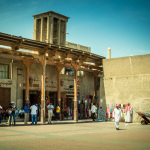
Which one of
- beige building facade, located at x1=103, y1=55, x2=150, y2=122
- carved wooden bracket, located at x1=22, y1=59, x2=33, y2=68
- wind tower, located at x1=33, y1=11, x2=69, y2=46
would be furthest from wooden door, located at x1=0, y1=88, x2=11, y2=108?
wind tower, located at x1=33, y1=11, x2=69, y2=46

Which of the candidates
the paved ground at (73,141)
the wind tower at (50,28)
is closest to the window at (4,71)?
the wind tower at (50,28)

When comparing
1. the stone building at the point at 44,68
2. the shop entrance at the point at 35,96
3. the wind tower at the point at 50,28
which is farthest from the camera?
the wind tower at the point at 50,28

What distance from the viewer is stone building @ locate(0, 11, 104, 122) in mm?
20719

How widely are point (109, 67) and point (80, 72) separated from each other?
7706 mm

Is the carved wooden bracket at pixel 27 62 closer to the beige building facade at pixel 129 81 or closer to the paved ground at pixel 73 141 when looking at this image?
the beige building facade at pixel 129 81

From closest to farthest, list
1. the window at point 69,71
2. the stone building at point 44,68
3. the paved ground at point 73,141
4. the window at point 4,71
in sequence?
the paved ground at point 73,141 → the stone building at point 44,68 → the window at point 4,71 → the window at point 69,71

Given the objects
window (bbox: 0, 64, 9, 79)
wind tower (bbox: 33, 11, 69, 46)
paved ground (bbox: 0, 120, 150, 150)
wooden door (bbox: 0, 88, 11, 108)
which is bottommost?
paved ground (bbox: 0, 120, 150, 150)

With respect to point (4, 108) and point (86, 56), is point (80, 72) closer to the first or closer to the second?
point (86, 56)

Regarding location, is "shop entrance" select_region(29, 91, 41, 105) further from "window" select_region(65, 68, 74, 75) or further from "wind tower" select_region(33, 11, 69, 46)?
"wind tower" select_region(33, 11, 69, 46)

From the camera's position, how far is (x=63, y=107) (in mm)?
27703

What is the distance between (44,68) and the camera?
68.6ft

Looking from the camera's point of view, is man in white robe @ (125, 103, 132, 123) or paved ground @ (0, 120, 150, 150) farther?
man in white robe @ (125, 103, 132, 123)

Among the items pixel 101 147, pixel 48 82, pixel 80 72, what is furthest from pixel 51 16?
pixel 101 147

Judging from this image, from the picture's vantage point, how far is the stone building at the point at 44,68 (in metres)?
20.7
